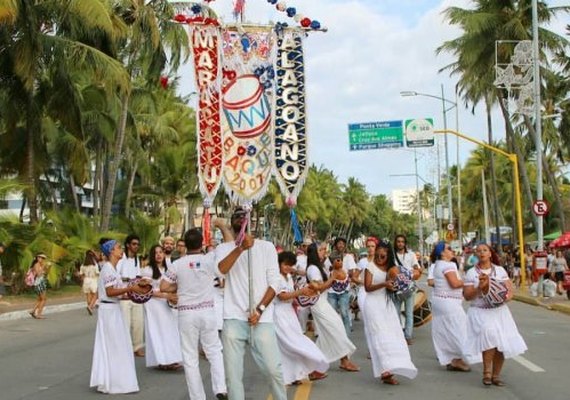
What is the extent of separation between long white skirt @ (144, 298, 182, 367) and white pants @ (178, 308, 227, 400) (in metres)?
2.67

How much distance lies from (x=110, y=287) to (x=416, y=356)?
16.6 ft

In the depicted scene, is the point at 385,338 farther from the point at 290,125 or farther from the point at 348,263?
the point at 348,263

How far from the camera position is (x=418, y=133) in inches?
1583

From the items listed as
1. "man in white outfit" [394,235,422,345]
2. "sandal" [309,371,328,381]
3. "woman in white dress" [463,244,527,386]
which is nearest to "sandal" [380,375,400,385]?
"sandal" [309,371,328,381]

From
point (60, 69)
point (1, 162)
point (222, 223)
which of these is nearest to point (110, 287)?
point (222, 223)

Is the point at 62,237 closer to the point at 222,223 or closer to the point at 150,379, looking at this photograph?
the point at 150,379

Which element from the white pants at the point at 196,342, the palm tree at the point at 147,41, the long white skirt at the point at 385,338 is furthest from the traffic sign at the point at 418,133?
the white pants at the point at 196,342

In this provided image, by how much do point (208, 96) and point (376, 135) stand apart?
3159 centimetres

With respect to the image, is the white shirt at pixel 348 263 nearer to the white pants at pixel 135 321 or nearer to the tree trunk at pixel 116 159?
the white pants at pixel 135 321

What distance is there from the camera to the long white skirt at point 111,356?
8859 millimetres

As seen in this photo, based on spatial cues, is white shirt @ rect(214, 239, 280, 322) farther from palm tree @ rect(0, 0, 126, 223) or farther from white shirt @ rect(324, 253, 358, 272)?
palm tree @ rect(0, 0, 126, 223)

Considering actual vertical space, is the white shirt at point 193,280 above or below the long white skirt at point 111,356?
above

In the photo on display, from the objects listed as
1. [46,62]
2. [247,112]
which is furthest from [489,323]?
[46,62]

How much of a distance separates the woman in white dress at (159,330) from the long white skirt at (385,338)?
2.74m
